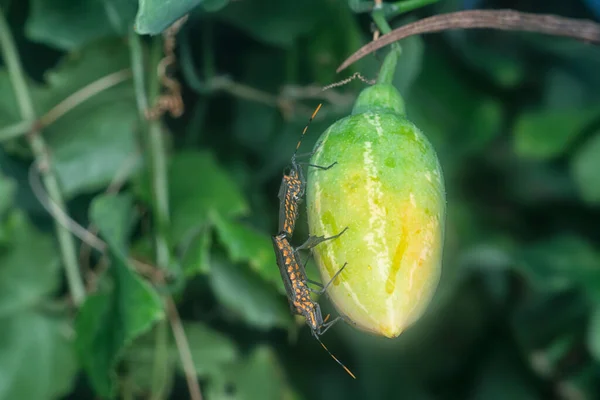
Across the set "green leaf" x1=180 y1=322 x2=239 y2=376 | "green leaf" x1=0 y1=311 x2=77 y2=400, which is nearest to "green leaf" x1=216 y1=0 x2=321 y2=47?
"green leaf" x1=180 y1=322 x2=239 y2=376

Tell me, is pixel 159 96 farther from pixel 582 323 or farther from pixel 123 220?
pixel 582 323

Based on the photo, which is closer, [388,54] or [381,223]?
[381,223]

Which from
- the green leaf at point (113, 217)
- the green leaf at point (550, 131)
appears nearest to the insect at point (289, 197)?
the green leaf at point (113, 217)

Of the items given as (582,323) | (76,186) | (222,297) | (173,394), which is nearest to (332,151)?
(222,297)

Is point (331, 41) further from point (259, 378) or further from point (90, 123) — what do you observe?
point (259, 378)

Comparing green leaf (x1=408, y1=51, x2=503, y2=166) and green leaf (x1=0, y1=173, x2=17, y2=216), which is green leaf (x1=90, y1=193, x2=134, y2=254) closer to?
green leaf (x1=0, y1=173, x2=17, y2=216)

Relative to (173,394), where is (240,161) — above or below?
above

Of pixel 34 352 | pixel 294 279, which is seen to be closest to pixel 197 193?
pixel 34 352
